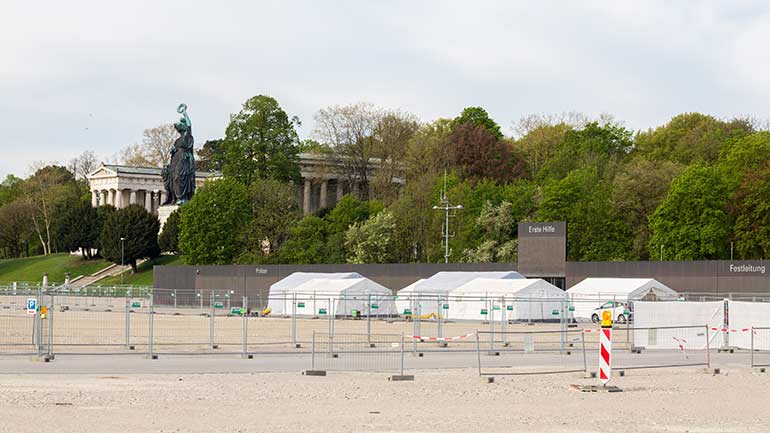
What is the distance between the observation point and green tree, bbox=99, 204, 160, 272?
130 metres

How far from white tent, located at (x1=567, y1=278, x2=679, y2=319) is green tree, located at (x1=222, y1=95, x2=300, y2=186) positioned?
6399 cm

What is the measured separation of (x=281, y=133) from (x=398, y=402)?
110 m

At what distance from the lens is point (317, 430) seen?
17.4 m

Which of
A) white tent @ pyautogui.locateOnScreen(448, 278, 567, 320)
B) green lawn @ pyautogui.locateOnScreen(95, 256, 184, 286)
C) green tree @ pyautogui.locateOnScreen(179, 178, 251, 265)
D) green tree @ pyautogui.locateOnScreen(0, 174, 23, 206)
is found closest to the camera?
white tent @ pyautogui.locateOnScreen(448, 278, 567, 320)

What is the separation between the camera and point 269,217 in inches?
4631

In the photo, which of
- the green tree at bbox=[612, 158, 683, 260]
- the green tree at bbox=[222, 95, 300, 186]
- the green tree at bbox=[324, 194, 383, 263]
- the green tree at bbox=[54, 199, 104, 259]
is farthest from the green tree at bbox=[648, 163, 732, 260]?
the green tree at bbox=[54, 199, 104, 259]

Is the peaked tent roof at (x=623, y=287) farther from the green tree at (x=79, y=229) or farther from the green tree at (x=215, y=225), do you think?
the green tree at (x=79, y=229)

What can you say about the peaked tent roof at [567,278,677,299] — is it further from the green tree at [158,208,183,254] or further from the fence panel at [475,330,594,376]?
the green tree at [158,208,183,254]

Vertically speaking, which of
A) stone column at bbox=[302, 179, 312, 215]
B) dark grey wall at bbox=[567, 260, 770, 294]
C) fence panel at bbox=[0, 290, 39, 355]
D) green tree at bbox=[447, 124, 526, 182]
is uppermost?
green tree at bbox=[447, 124, 526, 182]

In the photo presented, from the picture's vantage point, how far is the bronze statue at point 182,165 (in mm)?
135750

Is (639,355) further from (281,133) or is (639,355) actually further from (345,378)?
(281,133)

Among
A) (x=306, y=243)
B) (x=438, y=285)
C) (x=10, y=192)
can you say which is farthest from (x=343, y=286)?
(x=10, y=192)

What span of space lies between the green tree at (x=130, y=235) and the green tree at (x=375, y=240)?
33.2 m

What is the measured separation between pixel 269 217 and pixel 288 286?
38.1 metres
